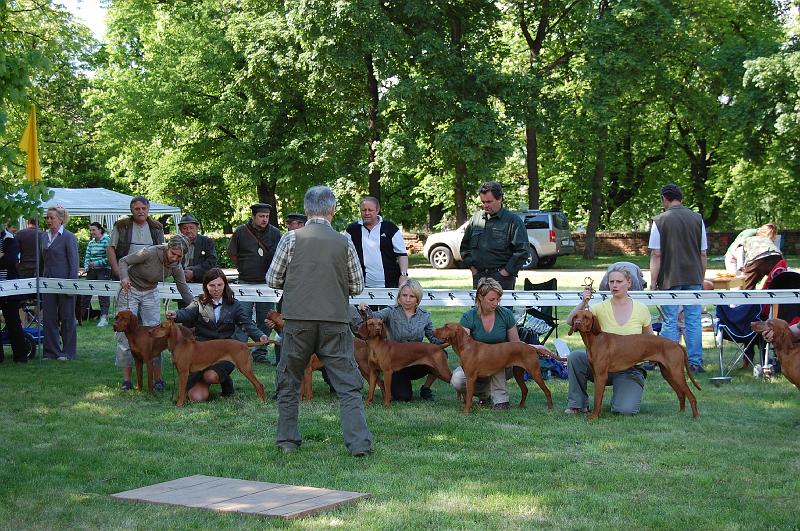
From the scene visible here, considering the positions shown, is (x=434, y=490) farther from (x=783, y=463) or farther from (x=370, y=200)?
(x=370, y=200)

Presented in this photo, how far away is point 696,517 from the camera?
4.84m

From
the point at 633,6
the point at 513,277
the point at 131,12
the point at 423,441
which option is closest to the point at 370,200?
the point at 513,277

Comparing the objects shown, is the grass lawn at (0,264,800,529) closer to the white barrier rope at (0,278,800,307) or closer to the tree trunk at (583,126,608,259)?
the white barrier rope at (0,278,800,307)

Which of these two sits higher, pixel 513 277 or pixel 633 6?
pixel 633 6

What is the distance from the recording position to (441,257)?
30.1 metres

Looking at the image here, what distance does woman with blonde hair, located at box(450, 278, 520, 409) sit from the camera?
8094mm

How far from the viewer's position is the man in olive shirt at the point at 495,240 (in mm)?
8945

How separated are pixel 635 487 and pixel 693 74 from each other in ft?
104

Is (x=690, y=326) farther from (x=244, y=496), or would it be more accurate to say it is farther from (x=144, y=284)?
(x=244, y=496)

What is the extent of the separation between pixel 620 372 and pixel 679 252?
256 cm

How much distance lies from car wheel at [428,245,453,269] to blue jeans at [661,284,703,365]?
19.7m

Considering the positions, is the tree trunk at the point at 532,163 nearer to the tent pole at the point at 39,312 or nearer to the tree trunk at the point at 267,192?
the tree trunk at the point at 267,192

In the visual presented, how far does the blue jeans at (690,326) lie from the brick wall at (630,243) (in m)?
26.9

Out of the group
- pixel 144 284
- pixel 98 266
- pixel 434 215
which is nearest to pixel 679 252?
pixel 144 284
